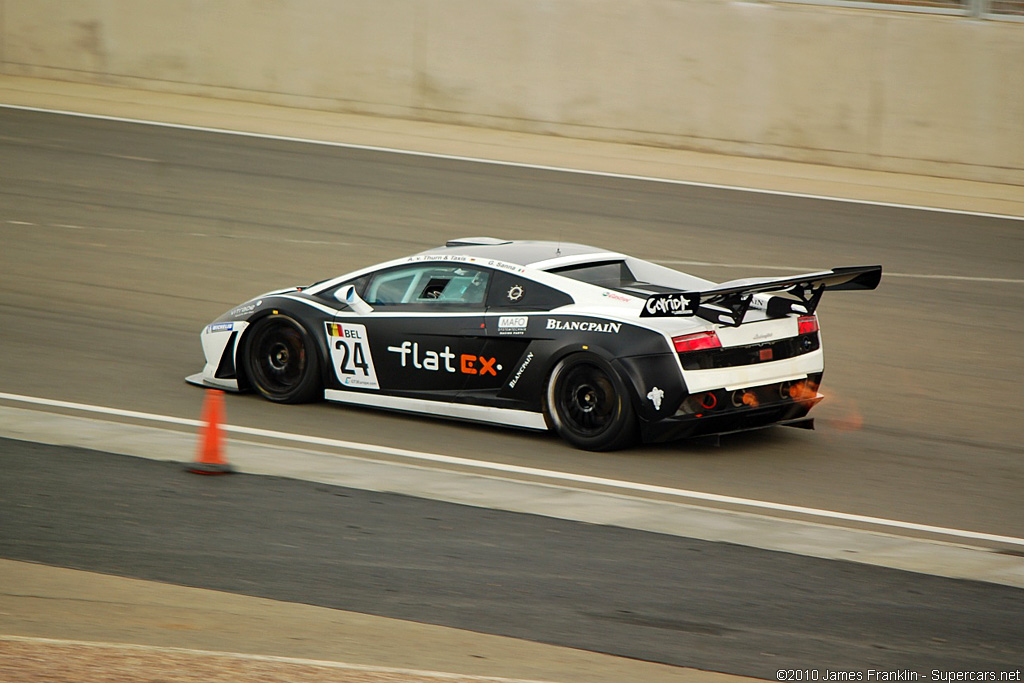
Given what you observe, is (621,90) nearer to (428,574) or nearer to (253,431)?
(253,431)

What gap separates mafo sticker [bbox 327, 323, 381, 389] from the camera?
1045 centimetres

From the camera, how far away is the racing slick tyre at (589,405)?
9.39 meters

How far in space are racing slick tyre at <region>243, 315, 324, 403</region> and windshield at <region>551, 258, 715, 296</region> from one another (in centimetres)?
206

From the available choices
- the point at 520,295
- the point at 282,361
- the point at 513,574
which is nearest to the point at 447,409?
the point at 520,295

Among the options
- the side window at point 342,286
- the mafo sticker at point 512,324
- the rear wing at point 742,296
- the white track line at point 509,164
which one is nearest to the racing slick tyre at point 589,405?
the mafo sticker at point 512,324

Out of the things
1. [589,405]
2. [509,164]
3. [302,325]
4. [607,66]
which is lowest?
[589,405]

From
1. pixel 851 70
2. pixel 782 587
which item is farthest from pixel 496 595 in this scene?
pixel 851 70

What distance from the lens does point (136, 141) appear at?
21.5m

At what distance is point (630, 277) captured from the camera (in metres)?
10.1

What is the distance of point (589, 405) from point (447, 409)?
1132 mm

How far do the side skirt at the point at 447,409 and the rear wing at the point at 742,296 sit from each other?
1.17 metres

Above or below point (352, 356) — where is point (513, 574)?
below

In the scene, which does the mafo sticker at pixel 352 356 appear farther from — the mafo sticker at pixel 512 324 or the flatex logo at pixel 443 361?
the mafo sticker at pixel 512 324

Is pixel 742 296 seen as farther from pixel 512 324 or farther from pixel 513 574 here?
pixel 513 574
